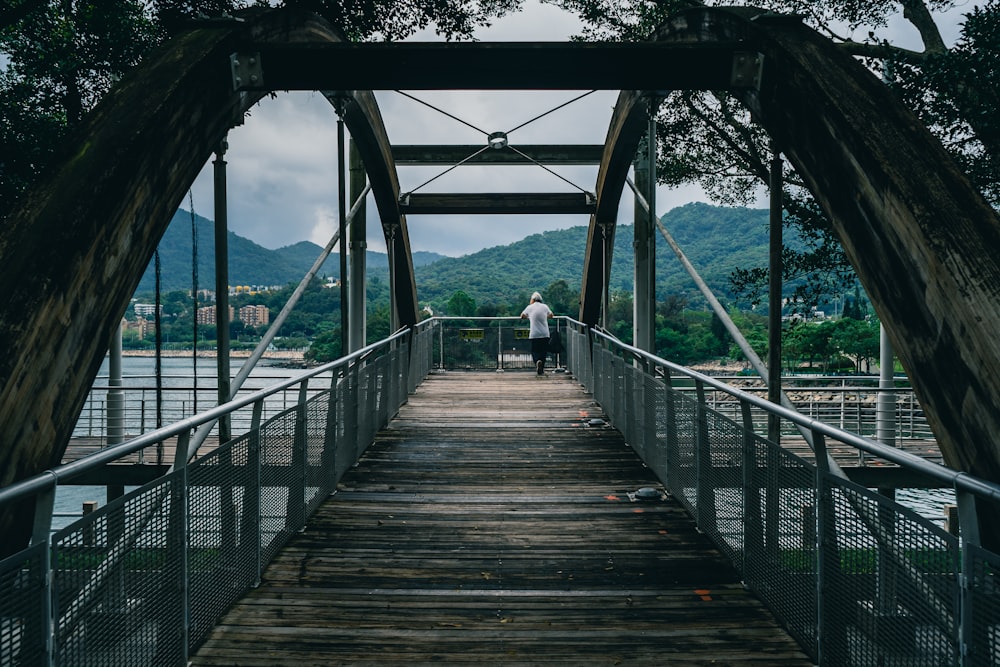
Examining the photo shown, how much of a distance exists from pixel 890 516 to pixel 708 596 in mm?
1540

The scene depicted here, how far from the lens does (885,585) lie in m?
2.58

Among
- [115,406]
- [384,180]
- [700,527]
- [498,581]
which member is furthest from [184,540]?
[115,406]

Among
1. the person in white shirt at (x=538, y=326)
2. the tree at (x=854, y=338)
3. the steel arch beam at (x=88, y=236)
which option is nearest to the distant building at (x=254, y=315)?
the person in white shirt at (x=538, y=326)

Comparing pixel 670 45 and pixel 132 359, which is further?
pixel 132 359

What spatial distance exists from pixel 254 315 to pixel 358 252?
56.1 ft

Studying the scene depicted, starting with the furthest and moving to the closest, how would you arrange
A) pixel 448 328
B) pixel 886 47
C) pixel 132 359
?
pixel 132 359
pixel 448 328
pixel 886 47

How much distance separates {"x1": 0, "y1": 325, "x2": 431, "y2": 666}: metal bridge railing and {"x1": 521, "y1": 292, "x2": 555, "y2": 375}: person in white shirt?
8.96 metres

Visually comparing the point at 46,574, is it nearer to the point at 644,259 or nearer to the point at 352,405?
the point at 352,405

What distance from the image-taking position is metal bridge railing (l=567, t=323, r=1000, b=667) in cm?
213

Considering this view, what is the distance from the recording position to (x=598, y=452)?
7.46 meters

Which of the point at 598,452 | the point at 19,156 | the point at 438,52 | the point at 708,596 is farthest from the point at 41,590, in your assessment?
the point at 19,156

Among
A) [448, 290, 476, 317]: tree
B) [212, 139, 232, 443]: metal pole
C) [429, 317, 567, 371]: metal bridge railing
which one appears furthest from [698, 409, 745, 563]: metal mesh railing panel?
[448, 290, 476, 317]: tree

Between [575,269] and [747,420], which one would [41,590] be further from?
[575,269]

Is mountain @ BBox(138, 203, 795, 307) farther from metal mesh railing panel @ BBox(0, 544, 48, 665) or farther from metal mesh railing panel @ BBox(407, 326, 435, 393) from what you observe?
metal mesh railing panel @ BBox(0, 544, 48, 665)
